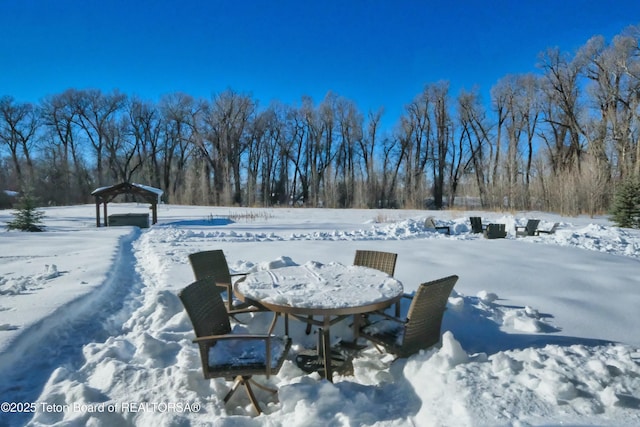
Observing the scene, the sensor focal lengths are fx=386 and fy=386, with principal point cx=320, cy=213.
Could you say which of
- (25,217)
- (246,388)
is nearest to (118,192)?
(25,217)

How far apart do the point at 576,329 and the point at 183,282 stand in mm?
4944

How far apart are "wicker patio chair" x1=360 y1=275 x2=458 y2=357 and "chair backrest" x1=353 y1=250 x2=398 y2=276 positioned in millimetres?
1245

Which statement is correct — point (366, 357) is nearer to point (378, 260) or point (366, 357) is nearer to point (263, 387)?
point (263, 387)

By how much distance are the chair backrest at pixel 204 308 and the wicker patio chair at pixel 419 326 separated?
118cm

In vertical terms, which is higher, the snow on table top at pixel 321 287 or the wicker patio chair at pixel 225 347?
the snow on table top at pixel 321 287

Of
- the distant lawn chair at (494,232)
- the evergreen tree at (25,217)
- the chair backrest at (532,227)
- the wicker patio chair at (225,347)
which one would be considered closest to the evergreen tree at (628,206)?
the chair backrest at (532,227)

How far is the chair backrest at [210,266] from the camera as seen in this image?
4137mm

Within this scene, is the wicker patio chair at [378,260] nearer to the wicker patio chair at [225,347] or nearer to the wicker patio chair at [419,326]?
the wicker patio chair at [419,326]

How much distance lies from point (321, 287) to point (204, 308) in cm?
100

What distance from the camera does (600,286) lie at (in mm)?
5172

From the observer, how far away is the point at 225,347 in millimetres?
2910

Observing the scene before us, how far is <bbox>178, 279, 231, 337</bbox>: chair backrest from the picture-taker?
8.92 ft

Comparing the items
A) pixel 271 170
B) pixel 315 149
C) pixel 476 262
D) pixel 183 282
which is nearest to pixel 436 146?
pixel 315 149

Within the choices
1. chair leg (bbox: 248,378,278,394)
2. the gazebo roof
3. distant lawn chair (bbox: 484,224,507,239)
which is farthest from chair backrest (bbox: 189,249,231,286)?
the gazebo roof
